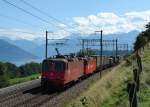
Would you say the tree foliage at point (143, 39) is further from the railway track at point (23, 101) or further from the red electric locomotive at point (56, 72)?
the railway track at point (23, 101)

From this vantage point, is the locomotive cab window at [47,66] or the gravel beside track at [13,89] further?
the locomotive cab window at [47,66]

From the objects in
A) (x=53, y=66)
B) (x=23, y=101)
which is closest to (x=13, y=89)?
(x=53, y=66)

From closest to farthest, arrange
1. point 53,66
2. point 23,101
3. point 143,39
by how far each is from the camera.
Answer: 1. point 23,101
2. point 53,66
3. point 143,39

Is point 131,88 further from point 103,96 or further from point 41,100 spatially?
point 41,100

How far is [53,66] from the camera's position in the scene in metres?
36.4

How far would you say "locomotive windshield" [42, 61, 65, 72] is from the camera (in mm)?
36000

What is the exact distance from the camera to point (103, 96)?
21.1 m

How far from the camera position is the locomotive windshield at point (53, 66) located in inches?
1417

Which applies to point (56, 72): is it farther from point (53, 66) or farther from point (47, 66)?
point (47, 66)

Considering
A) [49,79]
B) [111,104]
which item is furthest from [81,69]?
[111,104]

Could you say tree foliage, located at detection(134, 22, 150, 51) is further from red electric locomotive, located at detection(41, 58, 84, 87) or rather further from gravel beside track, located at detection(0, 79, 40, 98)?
red electric locomotive, located at detection(41, 58, 84, 87)

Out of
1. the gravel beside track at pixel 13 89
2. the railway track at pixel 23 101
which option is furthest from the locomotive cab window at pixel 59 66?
the railway track at pixel 23 101

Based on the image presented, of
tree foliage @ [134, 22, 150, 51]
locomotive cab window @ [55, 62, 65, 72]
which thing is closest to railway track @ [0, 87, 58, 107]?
locomotive cab window @ [55, 62, 65, 72]

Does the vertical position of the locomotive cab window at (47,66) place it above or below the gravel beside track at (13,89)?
above
